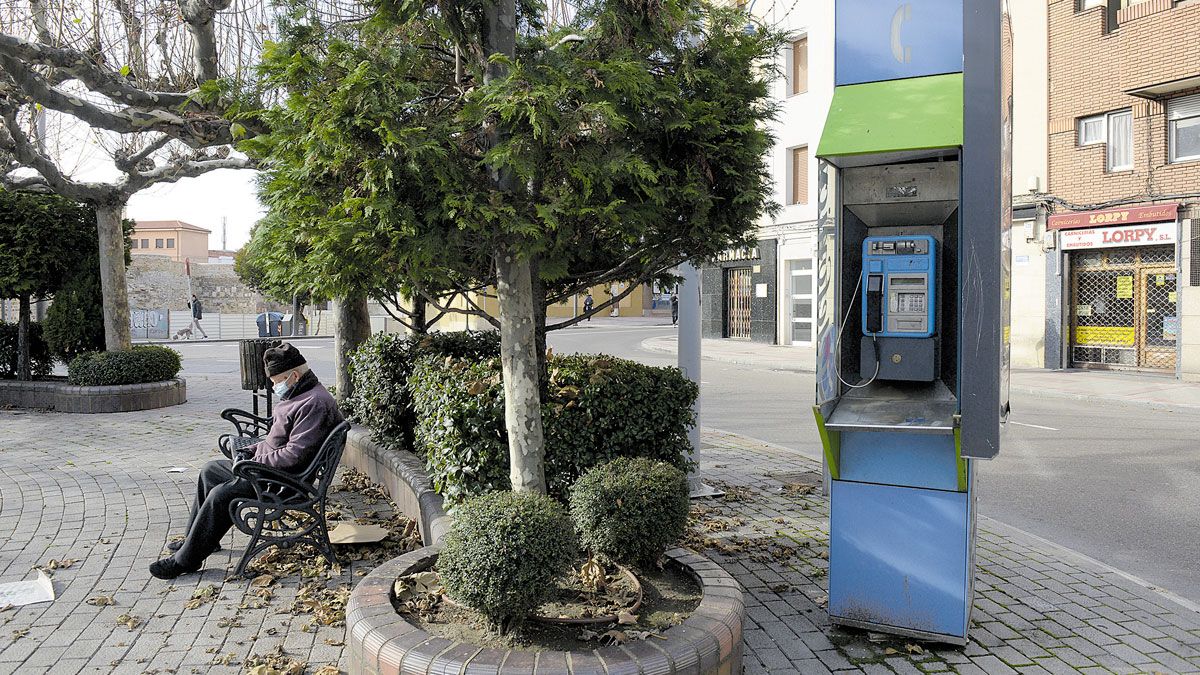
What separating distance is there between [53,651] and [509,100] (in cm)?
334

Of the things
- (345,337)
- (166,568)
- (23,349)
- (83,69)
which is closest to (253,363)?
(345,337)

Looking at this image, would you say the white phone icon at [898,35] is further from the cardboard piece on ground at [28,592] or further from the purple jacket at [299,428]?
the cardboard piece on ground at [28,592]

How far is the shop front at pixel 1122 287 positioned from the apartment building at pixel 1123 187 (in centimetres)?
2

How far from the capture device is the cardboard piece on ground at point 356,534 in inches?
217

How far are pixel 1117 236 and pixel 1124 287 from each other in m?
1.18

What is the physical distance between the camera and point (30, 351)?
45.1 feet

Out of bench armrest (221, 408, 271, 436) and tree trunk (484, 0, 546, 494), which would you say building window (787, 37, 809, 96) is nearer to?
bench armrest (221, 408, 271, 436)

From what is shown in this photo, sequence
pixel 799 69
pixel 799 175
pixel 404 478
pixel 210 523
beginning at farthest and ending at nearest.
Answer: pixel 799 175 → pixel 799 69 → pixel 404 478 → pixel 210 523

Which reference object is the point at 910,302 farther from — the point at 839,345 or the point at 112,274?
the point at 112,274

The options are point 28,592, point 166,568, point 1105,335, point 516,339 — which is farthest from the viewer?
point 1105,335

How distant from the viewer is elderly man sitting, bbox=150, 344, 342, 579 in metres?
5.00

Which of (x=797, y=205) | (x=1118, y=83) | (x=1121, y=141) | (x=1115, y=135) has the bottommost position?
(x=797, y=205)

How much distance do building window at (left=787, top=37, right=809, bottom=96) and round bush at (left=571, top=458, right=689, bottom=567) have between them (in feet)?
76.7

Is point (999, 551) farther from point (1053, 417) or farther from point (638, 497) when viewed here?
point (1053, 417)
